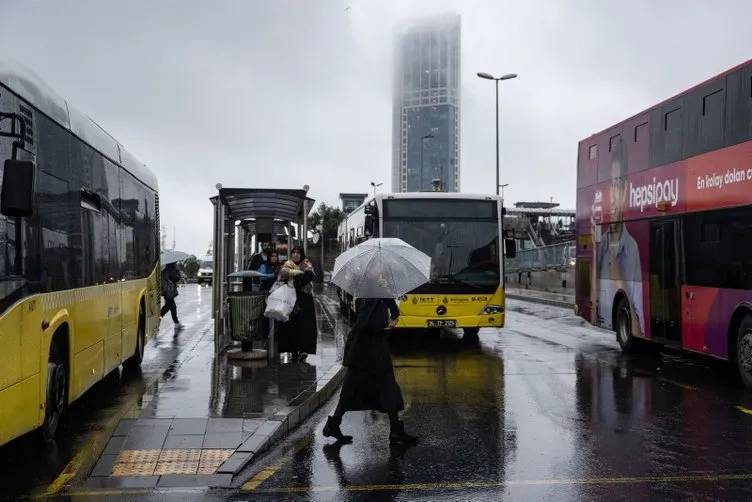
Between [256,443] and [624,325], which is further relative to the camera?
[624,325]

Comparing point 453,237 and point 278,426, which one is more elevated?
point 453,237

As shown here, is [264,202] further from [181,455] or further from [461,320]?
[181,455]

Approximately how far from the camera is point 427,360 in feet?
46.4

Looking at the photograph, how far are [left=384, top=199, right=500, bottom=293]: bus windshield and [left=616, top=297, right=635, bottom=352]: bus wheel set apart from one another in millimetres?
2288

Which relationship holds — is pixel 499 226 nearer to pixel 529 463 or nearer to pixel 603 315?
pixel 603 315

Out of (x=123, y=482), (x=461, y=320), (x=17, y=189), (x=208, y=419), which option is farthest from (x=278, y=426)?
(x=461, y=320)

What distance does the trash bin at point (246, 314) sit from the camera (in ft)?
41.2

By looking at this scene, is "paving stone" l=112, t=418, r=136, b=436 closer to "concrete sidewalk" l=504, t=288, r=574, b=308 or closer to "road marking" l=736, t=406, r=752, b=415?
"road marking" l=736, t=406, r=752, b=415

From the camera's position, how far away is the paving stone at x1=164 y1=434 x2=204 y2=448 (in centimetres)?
710

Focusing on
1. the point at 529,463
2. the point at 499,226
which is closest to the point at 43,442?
the point at 529,463

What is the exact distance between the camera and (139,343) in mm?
12461

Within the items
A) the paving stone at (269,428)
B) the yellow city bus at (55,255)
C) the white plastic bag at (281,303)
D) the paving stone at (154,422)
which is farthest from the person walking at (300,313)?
the paving stone at (269,428)

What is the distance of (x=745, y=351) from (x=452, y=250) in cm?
632

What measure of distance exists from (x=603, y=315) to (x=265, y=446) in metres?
10.2
